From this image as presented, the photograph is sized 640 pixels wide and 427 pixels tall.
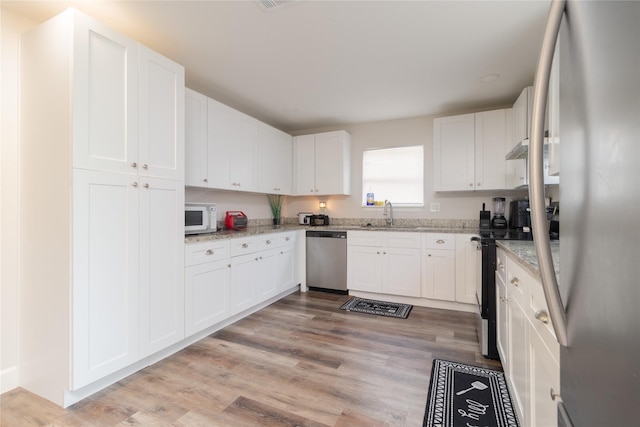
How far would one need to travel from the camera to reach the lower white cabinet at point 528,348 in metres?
1.01

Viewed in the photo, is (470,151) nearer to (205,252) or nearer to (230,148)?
(230,148)

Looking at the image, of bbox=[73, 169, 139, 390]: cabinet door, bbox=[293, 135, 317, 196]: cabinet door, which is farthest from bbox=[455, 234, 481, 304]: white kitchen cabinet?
bbox=[73, 169, 139, 390]: cabinet door

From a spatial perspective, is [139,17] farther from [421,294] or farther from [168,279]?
[421,294]

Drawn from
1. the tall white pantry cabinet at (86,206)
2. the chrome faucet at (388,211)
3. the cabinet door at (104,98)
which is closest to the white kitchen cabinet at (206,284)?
the tall white pantry cabinet at (86,206)

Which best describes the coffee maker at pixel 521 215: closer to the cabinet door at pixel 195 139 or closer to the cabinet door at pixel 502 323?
the cabinet door at pixel 502 323

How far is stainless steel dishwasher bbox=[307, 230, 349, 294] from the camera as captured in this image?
406 centimetres

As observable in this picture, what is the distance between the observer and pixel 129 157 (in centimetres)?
203

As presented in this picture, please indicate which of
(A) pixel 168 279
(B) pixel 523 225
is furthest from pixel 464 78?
(A) pixel 168 279

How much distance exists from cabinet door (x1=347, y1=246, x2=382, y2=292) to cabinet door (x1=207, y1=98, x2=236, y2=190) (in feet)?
5.75

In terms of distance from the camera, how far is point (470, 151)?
3691 millimetres

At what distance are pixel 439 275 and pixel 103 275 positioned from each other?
3186 millimetres

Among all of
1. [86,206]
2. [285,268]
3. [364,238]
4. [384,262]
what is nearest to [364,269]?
[384,262]

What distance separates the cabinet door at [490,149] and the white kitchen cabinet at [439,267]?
82cm

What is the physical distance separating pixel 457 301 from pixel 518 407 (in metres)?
1.97
